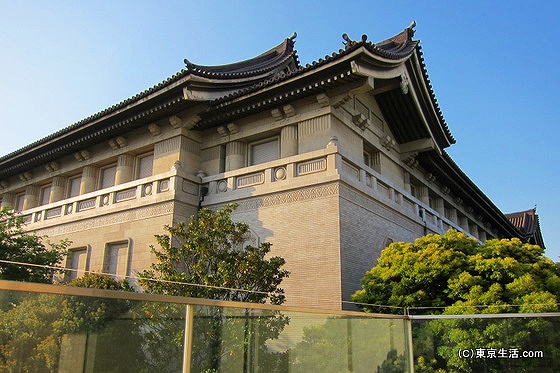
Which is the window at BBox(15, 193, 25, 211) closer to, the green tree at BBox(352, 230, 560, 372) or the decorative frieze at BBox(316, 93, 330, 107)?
the decorative frieze at BBox(316, 93, 330, 107)

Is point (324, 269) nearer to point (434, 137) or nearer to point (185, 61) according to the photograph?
point (185, 61)

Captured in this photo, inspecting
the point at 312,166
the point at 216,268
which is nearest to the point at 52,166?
the point at 312,166

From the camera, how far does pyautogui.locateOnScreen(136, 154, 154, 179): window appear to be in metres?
15.3

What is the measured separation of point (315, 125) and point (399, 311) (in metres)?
5.51

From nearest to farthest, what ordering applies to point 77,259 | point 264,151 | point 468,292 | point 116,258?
point 468,292 < point 264,151 < point 116,258 < point 77,259

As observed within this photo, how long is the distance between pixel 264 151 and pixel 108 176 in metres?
6.41

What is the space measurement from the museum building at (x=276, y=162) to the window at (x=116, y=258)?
0.05 metres

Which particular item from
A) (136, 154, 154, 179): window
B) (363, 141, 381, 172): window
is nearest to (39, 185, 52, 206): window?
(136, 154, 154, 179): window

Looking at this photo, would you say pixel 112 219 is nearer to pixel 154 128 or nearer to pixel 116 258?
pixel 116 258

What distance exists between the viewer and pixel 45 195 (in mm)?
18906

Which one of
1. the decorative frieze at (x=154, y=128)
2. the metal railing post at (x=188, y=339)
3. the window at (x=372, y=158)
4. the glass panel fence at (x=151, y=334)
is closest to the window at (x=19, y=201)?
the decorative frieze at (x=154, y=128)

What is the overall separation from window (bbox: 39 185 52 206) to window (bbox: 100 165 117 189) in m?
3.45

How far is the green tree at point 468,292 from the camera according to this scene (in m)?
7.06

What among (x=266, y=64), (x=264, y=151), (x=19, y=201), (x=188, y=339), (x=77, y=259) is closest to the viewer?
(x=188, y=339)
